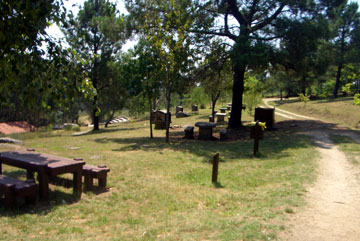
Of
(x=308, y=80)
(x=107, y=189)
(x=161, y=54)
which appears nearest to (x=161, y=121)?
(x=161, y=54)

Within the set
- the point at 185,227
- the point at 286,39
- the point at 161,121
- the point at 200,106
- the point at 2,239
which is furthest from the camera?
the point at 200,106

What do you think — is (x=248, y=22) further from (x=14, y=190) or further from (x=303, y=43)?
(x=14, y=190)

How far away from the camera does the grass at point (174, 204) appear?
A: 4.47m

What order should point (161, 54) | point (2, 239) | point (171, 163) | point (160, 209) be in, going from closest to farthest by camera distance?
point (2, 239) < point (160, 209) < point (171, 163) < point (161, 54)

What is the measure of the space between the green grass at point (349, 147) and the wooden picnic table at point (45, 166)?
7.79 meters

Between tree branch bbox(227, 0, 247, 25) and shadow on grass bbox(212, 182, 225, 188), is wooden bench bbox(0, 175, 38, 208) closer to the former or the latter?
shadow on grass bbox(212, 182, 225, 188)

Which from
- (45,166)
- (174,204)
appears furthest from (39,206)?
(174,204)

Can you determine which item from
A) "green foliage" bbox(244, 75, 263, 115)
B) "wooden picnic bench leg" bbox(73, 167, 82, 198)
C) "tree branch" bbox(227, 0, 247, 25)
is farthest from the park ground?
"green foliage" bbox(244, 75, 263, 115)

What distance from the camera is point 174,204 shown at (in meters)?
5.88

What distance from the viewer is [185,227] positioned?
4691 mm

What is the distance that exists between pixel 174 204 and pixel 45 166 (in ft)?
8.47

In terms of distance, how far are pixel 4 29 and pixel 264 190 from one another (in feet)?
18.9

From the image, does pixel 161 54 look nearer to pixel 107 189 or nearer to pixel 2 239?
pixel 107 189

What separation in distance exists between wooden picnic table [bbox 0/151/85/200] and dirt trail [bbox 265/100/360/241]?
13.2 feet
